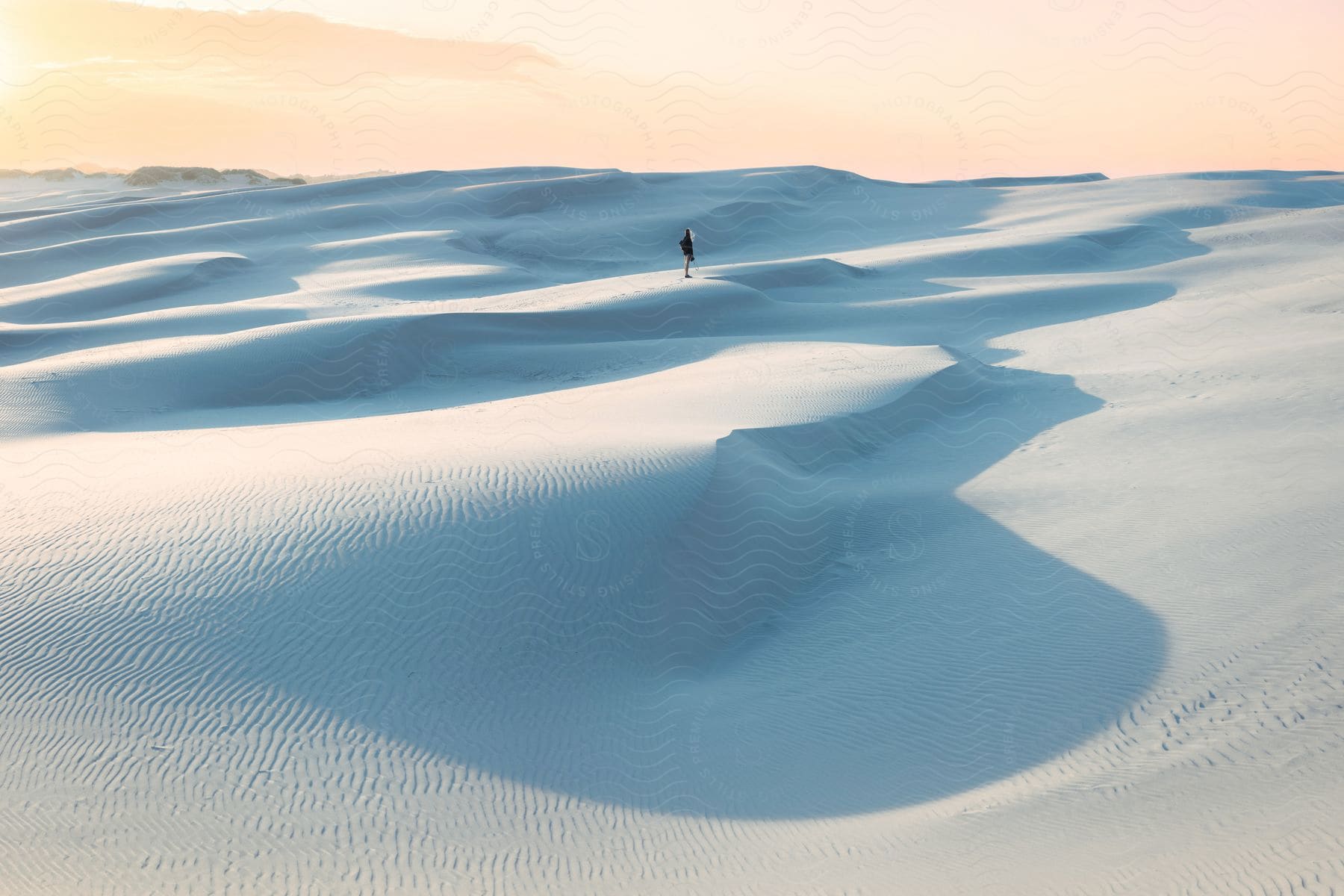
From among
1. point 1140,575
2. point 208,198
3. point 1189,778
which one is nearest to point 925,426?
point 1140,575

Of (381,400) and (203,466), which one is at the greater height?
(203,466)

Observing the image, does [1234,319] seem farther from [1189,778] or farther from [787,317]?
[1189,778]

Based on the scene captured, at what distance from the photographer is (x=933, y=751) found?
5.23 meters

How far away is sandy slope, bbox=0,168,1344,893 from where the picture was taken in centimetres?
443

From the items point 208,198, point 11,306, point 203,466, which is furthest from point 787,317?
point 208,198

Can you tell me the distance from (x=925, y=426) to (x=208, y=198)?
32.4m

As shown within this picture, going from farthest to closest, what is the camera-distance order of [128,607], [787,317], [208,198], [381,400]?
[208,198]
[787,317]
[381,400]
[128,607]

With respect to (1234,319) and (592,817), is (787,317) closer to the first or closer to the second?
(1234,319)

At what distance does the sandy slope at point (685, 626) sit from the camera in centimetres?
443

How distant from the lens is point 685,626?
260 inches

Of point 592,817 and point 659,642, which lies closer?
point 592,817

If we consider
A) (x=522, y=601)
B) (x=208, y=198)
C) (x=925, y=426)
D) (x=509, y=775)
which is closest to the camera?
(x=509, y=775)

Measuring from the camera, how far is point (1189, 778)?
4.61 metres

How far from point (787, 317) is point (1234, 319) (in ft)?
21.7
